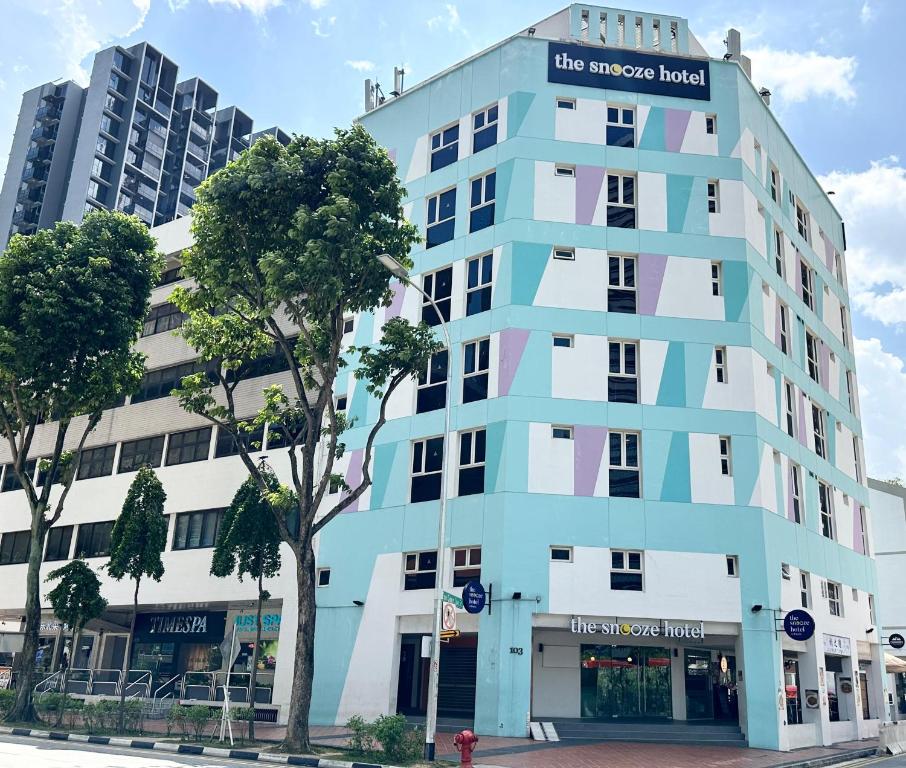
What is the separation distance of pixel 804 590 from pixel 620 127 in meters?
17.5

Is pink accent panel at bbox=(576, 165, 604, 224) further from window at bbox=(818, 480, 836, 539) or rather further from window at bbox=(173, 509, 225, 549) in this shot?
window at bbox=(173, 509, 225, 549)

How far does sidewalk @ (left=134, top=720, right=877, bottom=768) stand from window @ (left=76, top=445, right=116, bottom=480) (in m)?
17.3

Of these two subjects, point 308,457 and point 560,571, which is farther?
point 560,571

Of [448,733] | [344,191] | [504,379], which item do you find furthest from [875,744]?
[344,191]

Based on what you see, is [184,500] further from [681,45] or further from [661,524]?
[681,45]

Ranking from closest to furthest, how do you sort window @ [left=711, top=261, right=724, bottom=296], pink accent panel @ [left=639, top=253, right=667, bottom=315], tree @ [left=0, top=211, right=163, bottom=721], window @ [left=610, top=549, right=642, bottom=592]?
window @ [left=610, top=549, right=642, bottom=592] < tree @ [left=0, top=211, right=163, bottom=721] < pink accent panel @ [left=639, top=253, right=667, bottom=315] < window @ [left=711, top=261, right=724, bottom=296]

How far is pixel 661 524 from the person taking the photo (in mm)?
27000

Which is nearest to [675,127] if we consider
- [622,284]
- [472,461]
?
[622,284]

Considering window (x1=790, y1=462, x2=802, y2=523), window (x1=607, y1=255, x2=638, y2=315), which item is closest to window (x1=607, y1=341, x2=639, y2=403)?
window (x1=607, y1=255, x2=638, y2=315)

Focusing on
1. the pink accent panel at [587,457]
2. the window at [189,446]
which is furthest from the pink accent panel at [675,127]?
the window at [189,446]

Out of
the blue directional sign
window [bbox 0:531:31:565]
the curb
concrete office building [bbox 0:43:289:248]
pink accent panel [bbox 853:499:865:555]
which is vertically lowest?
the curb

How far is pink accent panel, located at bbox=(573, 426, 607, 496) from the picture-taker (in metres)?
27.4

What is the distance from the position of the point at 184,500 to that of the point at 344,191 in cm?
1981

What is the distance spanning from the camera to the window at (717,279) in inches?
1180
